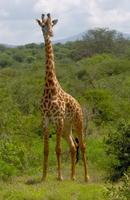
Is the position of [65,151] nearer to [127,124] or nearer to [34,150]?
[34,150]

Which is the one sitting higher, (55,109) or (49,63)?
(49,63)

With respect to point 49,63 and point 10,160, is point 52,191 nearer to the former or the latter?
point 49,63

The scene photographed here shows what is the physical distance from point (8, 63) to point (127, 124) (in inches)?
2384

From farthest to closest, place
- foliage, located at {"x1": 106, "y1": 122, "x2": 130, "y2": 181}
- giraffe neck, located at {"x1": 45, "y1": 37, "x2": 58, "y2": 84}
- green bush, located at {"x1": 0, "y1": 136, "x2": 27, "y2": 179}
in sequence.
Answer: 1. foliage, located at {"x1": 106, "y1": 122, "x2": 130, "y2": 181}
2. green bush, located at {"x1": 0, "y1": 136, "x2": 27, "y2": 179}
3. giraffe neck, located at {"x1": 45, "y1": 37, "x2": 58, "y2": 84}

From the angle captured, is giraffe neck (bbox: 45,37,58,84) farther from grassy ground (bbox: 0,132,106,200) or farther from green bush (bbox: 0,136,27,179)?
green bush (bbox: 0,136,27,179)

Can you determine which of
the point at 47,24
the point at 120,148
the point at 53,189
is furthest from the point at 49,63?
the point at 120,148

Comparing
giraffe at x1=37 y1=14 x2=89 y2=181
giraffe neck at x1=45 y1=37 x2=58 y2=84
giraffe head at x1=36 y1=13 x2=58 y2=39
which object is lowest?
giraffe at x1=37 y1=14 x2=89 y2=181

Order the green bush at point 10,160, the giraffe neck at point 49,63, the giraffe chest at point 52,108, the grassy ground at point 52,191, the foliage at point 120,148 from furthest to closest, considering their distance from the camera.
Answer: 1. the foliage at point 120,148
2. the green bush at point 10,160
3. the giraffe neck at point 49,63
4. the giraffe chest at point 52,108
5. the grassy ground at point 52,191

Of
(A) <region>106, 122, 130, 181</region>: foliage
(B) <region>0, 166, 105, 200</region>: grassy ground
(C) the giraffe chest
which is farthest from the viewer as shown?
(A) <region>106, 122, 130, 181</region>: foliage

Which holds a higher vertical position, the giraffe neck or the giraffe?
the giraffe neck

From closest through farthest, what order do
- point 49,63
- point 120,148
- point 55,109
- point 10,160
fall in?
point 55,109, point 49,63, point 120,148, point 10,160

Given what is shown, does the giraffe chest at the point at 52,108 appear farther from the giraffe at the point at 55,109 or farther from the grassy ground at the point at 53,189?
the grassy ground at the point at 53,189

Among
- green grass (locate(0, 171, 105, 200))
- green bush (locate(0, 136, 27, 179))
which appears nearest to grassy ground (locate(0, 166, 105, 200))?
green grass (locate(0, 171, 105, 200))

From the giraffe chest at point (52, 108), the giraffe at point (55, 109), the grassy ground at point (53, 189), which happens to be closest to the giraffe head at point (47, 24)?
the giraffe at point (55, 109)
